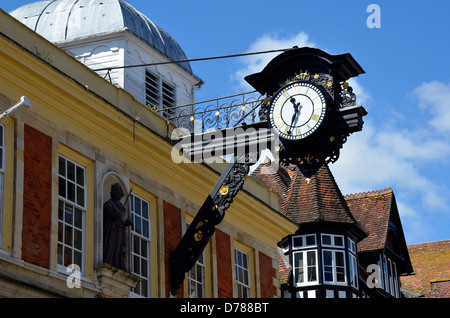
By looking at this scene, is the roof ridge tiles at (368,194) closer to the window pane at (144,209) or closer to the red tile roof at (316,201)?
the red tile roof at (316,201)

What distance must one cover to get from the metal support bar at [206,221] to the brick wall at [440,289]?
23.6 metres

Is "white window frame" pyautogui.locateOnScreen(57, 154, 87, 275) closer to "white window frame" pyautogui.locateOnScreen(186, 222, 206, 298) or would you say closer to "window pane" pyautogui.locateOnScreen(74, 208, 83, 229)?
"window pane" pyautogui.locateOnScreen(74, 208, 83, 229)

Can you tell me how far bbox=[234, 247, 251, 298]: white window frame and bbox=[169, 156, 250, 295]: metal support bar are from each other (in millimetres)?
3234

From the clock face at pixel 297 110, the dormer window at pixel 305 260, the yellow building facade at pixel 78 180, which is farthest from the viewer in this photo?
the dormer window at pixel 305 260

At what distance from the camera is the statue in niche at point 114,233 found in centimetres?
2009

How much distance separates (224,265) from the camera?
2464 centimetres

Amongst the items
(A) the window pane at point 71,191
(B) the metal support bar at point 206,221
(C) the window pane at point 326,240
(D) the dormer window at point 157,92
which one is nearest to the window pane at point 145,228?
(B) the metal support bar at point 206,221

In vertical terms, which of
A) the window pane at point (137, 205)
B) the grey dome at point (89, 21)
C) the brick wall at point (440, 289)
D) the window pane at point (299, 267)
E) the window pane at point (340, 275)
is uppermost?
the grey dome at point (89, 21)

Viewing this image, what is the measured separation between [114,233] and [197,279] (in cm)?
381

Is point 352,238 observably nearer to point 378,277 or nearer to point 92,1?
point 378,277

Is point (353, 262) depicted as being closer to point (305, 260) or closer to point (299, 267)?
point (305, 260)

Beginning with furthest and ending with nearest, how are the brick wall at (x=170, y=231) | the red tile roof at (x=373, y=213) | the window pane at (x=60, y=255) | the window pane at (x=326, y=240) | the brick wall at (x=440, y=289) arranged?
the brick wall at (x=440, y=289)
the red tile roof at (x=373, y=213)
the window pane at (x=326, y=240)
the brick wall at (x=170, y=231)
the window pane at (x=60, y=255)

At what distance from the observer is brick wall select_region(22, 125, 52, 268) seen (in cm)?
1825
